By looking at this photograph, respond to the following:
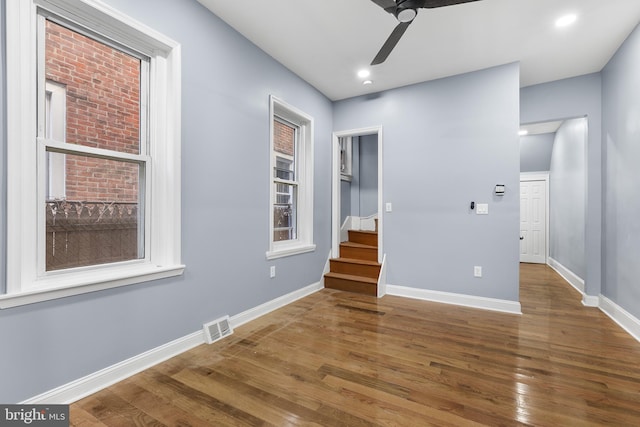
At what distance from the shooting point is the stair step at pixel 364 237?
463 centimetres

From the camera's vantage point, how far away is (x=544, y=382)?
6.18ft

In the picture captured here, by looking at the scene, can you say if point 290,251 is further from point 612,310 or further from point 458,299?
point 612,310

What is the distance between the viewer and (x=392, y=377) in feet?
6.36

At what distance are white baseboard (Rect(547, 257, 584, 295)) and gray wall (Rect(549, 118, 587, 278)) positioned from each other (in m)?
0.07

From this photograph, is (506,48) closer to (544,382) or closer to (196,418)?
(544,382)

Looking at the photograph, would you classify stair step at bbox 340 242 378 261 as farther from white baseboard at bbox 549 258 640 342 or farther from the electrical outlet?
white baseboard at bbox 549 258 640 342

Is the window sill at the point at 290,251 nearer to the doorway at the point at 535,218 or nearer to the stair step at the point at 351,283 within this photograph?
the stair step at the point at 351,283

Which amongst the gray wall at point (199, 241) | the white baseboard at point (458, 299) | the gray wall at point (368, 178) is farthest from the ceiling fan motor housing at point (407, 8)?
the gray wall at point (368, 178)

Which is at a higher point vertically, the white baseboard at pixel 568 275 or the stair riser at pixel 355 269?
the stair riser at pixel 355 269

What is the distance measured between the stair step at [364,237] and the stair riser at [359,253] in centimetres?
35

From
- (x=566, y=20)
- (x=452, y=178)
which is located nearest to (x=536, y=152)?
(x=452, y=178)

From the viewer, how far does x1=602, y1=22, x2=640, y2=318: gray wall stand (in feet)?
8.68

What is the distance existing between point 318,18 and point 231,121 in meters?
1.24

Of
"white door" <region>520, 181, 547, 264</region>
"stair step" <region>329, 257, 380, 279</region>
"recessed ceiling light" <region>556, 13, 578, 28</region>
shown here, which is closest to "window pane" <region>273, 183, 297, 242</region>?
"stair step" <region>329, 257, 380, 279</region>
